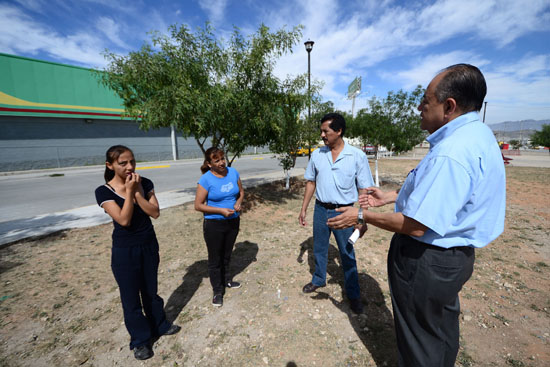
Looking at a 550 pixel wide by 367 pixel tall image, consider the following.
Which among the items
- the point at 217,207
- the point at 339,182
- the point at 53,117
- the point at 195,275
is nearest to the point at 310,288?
the point at 339,182

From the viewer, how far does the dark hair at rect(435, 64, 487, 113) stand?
1.28 meters

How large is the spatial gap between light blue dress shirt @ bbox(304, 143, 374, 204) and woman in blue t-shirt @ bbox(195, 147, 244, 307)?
42.6 inches

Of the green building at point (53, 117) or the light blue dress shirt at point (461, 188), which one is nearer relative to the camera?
the light blue dress shirt at point (461, 188)

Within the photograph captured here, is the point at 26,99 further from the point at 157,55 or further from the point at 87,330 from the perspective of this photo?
the point at 87,330

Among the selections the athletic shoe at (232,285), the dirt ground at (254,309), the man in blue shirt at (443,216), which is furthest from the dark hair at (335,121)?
the athletic shoe at (232,285)

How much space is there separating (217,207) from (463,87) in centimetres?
245

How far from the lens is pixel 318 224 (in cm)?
296

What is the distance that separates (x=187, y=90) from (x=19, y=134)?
840 inches

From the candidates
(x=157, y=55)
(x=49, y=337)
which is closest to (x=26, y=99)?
(x=157, y=55)

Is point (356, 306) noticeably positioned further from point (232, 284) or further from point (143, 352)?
point (143, 352)

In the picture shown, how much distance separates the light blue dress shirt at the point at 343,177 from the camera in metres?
2.75

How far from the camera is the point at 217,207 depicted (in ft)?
9.47

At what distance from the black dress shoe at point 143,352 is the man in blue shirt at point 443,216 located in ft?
7.25

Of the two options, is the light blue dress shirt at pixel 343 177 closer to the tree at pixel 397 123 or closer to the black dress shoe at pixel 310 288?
the black dress shoe at pixel 310 288
